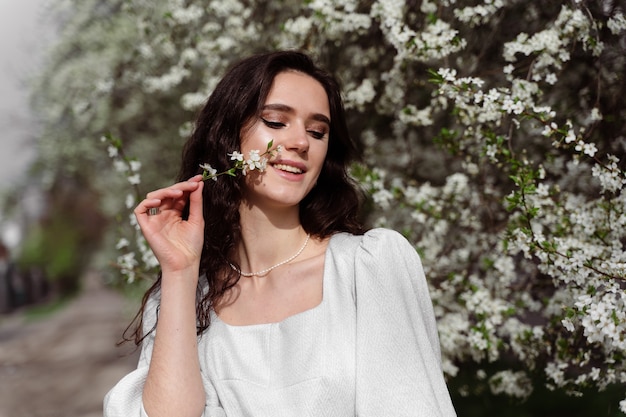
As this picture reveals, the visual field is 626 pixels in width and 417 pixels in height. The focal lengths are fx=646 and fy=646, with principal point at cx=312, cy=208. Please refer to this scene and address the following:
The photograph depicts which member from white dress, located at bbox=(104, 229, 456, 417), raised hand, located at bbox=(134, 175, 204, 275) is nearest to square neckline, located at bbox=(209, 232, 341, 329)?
white dress, located at bbox=(104, 229, 456, 417)

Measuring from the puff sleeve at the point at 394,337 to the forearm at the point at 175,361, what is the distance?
0.50 meters

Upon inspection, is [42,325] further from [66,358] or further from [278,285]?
[278,285]

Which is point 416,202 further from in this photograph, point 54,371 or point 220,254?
point 54,371

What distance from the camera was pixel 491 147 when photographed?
2.55m

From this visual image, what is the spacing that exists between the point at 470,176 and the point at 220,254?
1.58 m

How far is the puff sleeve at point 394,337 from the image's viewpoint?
1.66 m

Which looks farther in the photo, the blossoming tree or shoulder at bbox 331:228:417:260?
the blossoming tree

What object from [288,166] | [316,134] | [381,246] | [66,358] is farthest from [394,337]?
[66,358]

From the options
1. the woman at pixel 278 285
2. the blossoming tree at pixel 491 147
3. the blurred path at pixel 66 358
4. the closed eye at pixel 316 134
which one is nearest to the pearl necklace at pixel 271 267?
the woman at pixel 278 285

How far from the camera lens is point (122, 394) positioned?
1.89 metres

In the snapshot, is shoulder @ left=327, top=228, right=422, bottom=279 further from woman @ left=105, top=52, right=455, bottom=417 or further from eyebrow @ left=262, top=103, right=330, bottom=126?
eyebrow @ left=262, top=103, right=330, bottom=126

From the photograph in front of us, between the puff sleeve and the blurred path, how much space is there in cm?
323

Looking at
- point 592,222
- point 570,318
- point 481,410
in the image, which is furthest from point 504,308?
point 481,410

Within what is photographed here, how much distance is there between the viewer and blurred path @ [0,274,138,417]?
24.5 feet
